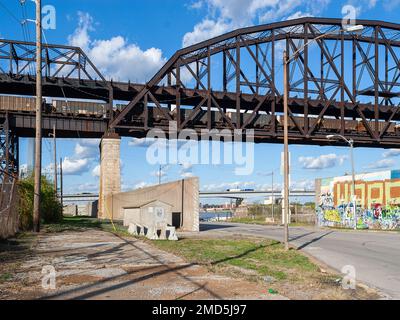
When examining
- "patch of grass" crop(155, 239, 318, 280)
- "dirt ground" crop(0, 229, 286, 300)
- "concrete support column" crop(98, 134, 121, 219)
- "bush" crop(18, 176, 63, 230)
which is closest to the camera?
"dirt ground" crop(0, 229, 286, 300)

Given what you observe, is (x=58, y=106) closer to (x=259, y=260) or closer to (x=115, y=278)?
(x=259, y=260)

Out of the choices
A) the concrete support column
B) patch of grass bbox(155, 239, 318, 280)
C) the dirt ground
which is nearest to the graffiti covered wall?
the concrete support column

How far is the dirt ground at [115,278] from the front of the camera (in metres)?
8.86

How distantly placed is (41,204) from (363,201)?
32.1 metres

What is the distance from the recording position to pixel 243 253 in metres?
17.1

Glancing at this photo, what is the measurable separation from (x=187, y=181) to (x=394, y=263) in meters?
21.3

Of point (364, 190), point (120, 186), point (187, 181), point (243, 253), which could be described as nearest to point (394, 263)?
point (243, 253)

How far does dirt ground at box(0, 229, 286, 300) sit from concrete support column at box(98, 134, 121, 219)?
39.5 meters

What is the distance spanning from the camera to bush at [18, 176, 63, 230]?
26797 mm

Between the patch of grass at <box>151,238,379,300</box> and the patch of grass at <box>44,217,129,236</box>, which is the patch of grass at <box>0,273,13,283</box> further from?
the patch of grass at <box>44,217,129,236</box>

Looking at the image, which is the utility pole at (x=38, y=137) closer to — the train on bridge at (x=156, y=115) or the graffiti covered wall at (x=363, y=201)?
the graffiti covered wall at (x=363, y=201)

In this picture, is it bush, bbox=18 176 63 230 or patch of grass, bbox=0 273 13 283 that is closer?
patch of grass, bbox=0 273 13 283

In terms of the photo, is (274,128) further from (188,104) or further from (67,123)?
(67,123)

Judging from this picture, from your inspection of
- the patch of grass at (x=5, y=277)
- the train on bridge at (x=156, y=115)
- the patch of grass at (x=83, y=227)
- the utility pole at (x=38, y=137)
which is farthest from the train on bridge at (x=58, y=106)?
the patch of grass at (x=5, y=277)
